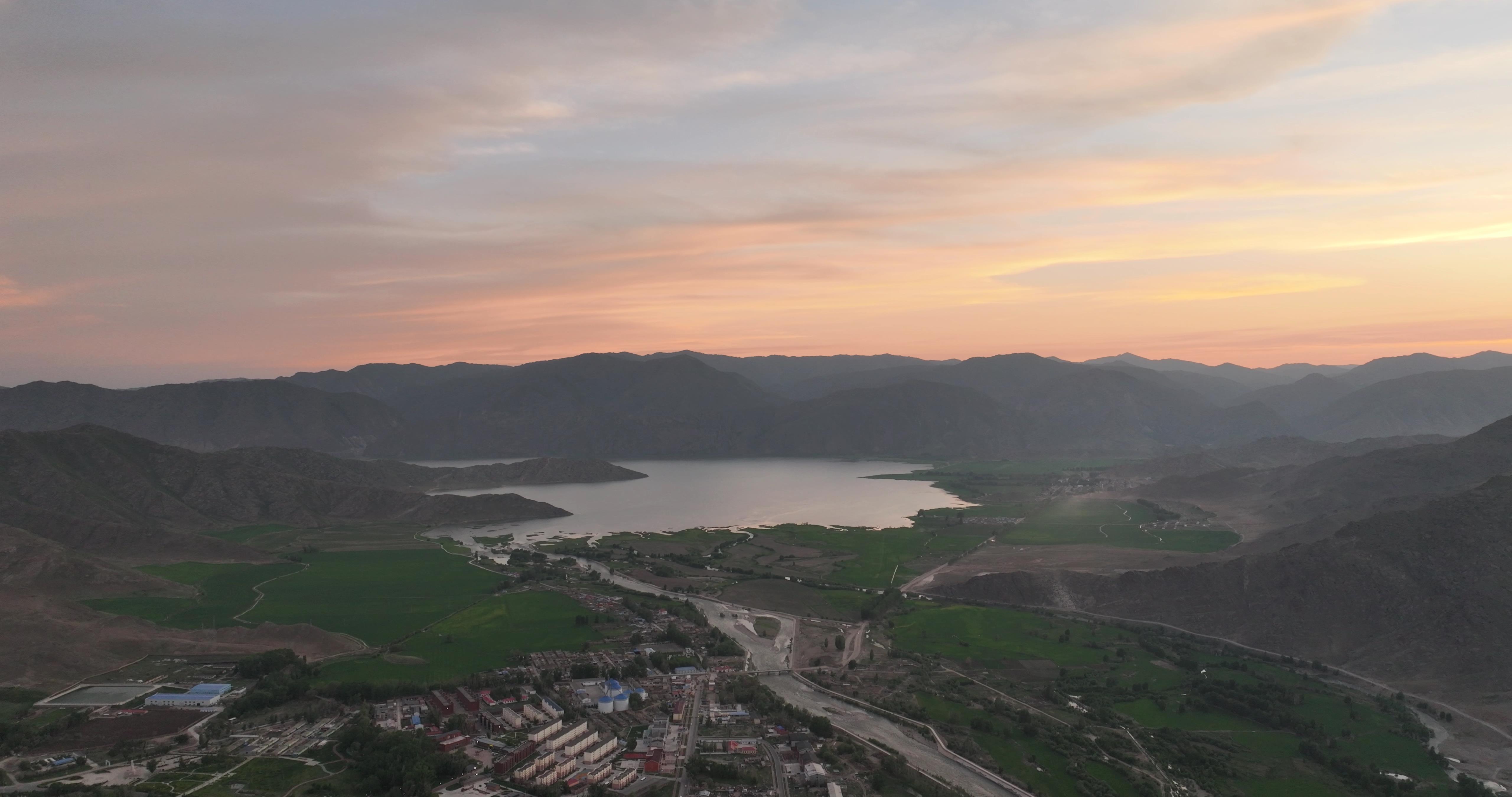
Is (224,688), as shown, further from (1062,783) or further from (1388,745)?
(1388,745)

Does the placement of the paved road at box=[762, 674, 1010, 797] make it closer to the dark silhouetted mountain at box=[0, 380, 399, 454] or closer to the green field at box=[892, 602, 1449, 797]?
the green field at box=[892, 602, 1449, 797]

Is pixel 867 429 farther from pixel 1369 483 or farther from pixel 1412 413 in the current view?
pixel 1369 483

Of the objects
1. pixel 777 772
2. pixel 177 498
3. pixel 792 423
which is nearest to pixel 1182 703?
pixel 777 772

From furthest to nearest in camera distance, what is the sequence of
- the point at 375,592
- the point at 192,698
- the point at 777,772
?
the point at 375,592 < the point at 192,698 < the point at 777,772

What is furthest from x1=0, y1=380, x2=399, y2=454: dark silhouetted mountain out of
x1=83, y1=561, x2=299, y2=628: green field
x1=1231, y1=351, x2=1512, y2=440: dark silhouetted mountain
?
x1=1231, y1=351, x2=1512, y2=440: dark silhouetted mountain

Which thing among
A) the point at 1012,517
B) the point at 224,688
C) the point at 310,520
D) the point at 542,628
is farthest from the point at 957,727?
the point at 310,520
